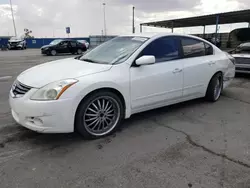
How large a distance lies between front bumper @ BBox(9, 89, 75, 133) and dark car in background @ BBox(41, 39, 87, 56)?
18973 mm

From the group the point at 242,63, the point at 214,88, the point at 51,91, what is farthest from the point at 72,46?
the point at 51,91

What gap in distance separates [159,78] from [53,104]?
1816 mm

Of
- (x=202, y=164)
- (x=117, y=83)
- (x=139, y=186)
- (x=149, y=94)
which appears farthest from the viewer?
(x=149, y=94)

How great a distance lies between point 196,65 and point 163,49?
33.4 inches

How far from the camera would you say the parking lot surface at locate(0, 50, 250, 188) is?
7.89 feet

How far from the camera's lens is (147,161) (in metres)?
2.77

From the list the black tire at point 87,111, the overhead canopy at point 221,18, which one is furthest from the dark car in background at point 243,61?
the overhead canopy at point 221,18

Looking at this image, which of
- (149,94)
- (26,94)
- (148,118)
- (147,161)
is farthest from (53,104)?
(148,118)

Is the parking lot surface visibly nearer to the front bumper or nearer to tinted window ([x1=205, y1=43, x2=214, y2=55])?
the front bumper

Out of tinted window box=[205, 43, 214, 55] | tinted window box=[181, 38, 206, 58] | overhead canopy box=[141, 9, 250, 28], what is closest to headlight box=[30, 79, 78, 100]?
tinted window box=[181, 38, 206, 58]

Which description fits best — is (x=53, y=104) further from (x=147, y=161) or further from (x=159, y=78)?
(x=159, y=78)

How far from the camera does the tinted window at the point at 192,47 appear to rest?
4.38 m

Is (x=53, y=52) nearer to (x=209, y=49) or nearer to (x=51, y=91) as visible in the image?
(x=209, y=49)

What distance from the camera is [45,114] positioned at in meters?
2.89
